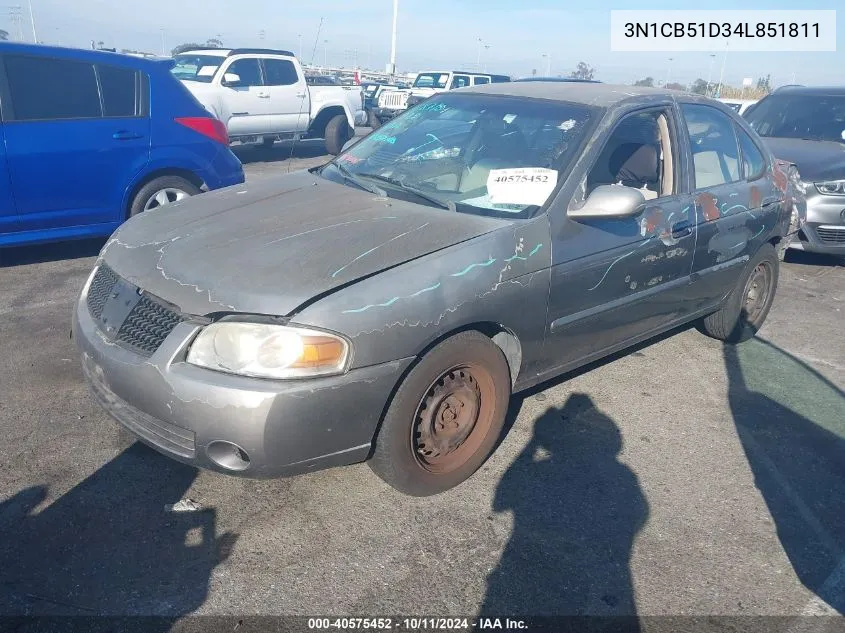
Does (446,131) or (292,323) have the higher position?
A: (446,131)

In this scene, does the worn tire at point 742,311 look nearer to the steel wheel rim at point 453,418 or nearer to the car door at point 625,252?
the car door at point 625,252

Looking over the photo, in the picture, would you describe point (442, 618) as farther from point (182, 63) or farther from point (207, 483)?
point (182, 63)

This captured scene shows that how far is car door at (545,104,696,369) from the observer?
10.8 feet

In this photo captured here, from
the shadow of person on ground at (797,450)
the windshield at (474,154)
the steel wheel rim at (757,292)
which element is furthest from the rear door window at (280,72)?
the shadow of person on ground at (797,450)

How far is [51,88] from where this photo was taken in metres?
5.50

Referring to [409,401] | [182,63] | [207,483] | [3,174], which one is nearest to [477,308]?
[409,401]

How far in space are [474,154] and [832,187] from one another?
484 centimetres

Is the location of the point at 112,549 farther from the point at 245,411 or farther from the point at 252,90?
the point at 252,90

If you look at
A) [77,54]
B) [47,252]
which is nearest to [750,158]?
[77,54]

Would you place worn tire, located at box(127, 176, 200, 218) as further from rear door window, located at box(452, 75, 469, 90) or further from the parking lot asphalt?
rear door window, located at box(452, 75, 469, 90)

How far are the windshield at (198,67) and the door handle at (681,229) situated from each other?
32.8 feet

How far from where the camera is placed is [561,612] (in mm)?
2443

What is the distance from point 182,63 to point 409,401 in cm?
1174

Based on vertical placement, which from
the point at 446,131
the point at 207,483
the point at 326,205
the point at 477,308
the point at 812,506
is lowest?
the point at 812,506
